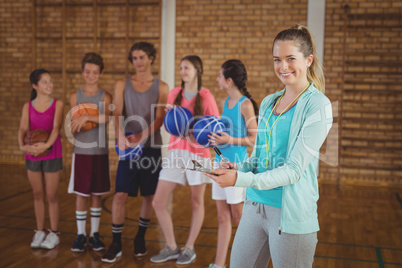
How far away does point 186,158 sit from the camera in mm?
2930

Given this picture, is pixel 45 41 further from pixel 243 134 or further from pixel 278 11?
pixel 243 134

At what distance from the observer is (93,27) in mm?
6711

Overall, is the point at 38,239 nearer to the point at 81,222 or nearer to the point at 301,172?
the point at 81,222

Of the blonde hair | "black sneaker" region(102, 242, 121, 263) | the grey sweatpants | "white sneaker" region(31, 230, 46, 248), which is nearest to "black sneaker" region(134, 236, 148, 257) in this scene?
"black sneaker" region(102, 242, 121, 263)

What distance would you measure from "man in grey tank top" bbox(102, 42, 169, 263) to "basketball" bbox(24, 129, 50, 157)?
25.1 inches

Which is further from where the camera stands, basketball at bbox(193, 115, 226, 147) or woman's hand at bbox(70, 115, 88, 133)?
woman's hand at bbox(70, 115, 88, 133)

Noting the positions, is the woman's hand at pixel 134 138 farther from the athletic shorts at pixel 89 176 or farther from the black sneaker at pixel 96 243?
the black sneaker at pixel 96 243

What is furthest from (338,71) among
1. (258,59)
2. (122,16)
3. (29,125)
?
(29,125)

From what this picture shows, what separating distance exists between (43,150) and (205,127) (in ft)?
4.67

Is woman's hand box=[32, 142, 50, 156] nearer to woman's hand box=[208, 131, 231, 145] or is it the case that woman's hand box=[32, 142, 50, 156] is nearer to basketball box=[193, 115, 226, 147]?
basketball box=[193, 115, 226, 147]

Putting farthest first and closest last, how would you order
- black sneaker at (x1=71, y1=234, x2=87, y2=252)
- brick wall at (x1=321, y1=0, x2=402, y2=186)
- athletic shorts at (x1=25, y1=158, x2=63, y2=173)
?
brick wall at (x1=321, y1=0, x2=402, y2=186) < athletic shorts at (x1=25, y1=158, x2=63, y2=173) < black sneaker at (x1=71, y1=234, x2=87, y2=252)

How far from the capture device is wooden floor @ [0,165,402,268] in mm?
3016

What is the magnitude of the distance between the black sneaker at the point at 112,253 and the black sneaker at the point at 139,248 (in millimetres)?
130

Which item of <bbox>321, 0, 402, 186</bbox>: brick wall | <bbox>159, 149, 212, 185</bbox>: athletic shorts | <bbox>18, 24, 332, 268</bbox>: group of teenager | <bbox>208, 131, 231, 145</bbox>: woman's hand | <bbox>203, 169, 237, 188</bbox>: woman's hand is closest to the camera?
<bbox>203, 169, 237, 188</bbox>: woman's hand
